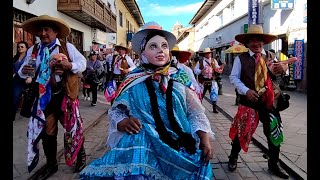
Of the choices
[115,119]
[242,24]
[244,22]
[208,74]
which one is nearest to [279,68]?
[115,119]

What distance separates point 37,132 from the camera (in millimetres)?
3439

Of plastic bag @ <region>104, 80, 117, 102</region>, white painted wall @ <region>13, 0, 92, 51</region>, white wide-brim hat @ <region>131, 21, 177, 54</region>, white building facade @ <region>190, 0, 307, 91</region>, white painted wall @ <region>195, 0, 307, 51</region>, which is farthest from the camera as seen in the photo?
white painted wall @ <region>195, 0, 307, 51</region>

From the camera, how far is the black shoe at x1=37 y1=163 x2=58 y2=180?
3.55 meters

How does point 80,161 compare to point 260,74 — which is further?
point 80,161

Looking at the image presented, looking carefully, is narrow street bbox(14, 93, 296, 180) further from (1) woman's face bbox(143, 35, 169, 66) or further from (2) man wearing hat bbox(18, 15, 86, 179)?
(1) woman's face bbox(143, 35, 169, 66)

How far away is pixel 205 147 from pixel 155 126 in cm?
37

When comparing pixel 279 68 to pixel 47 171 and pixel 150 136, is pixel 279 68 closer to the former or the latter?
pixel 150 136

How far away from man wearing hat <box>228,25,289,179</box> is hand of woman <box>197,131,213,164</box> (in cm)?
167

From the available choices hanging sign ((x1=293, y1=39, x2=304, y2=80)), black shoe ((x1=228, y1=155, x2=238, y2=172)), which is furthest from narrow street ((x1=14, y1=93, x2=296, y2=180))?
hanging sign ((x1=293, y1=39, x2=304, y2=80))

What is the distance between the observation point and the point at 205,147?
206 centimetres

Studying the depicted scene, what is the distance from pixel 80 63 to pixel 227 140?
317 cm

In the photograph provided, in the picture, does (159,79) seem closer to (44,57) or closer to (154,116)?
(154,116)

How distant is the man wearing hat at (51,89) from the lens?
341cm
